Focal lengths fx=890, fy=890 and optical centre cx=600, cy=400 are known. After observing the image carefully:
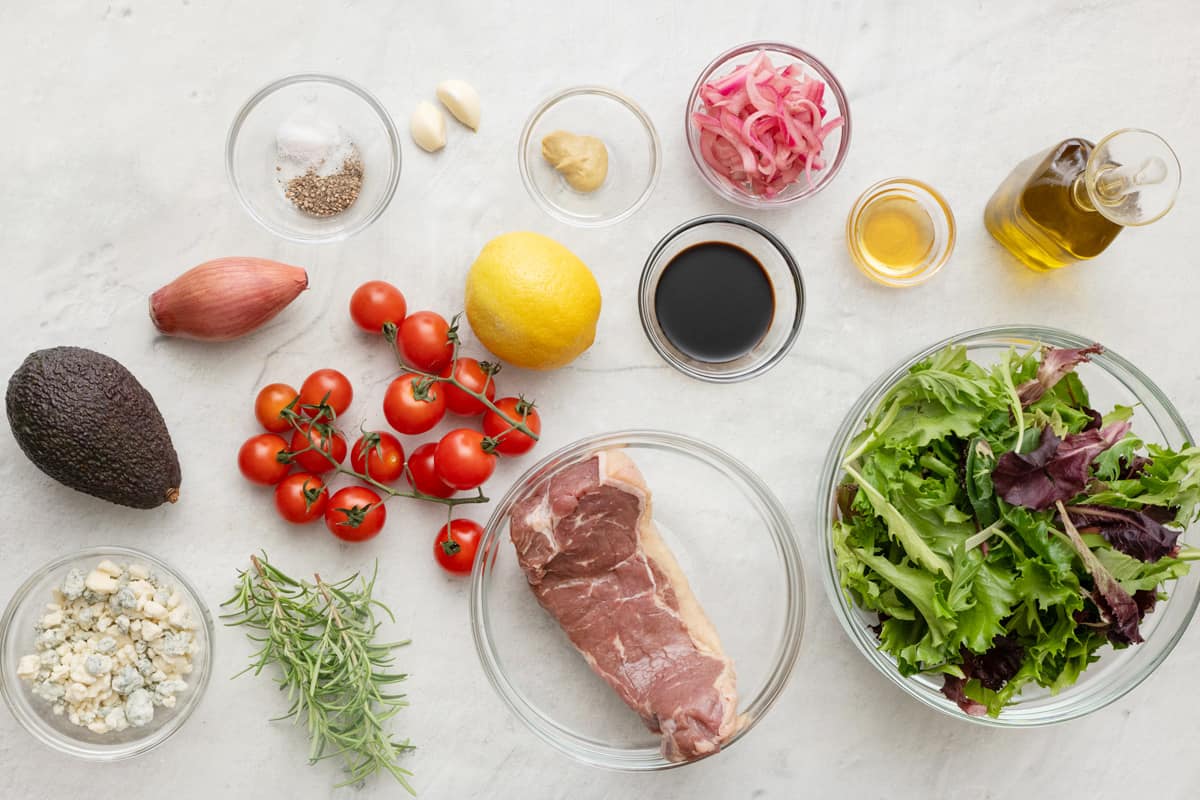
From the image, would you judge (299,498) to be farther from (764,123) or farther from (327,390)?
(764,123)

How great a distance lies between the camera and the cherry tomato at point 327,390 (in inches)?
62.1

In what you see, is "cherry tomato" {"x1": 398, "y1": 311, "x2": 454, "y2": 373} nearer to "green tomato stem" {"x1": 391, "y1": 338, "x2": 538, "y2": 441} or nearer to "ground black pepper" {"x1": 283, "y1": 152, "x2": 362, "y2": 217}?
"green tomato stem" {"x1": 391, "y1": 338, "x2": 538, "y2": 441}

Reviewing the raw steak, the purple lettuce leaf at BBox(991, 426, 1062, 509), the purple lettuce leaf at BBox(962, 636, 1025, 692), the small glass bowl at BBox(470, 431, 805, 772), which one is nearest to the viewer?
the purple lettuce leaf at BBox(991, 426, 1062, 509)

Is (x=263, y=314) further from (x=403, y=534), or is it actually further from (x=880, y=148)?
(x=880, y=148)

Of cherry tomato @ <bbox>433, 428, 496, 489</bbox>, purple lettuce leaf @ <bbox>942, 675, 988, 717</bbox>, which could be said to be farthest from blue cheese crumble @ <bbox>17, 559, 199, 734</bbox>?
purple lettuce leaf @ <bbox>942, 675, 988, 717</bbox>

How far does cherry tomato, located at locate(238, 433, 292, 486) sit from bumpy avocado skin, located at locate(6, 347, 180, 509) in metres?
0.13

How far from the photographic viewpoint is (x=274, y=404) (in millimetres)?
1581

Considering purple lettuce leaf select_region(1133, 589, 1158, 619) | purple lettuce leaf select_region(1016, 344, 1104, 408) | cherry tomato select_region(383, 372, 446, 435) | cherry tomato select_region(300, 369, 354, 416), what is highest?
purple lettuce leaf select_region(1016, 344, 1104, 408)

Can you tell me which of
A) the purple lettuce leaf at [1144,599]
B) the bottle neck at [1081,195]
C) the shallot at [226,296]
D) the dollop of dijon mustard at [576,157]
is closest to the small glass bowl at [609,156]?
the dollop of dijon mustard at [576,157]

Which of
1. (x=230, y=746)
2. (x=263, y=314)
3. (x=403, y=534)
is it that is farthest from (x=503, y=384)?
(x=230, y=746)

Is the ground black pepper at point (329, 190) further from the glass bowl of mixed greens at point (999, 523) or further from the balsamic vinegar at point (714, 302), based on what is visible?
the glass bowl of mixed greens at point (999, 523)

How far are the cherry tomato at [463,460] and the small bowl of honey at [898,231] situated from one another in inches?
30.9

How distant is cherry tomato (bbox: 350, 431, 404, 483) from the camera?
1.58 m

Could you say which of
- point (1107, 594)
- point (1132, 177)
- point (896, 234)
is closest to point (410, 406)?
point (896, 234)
